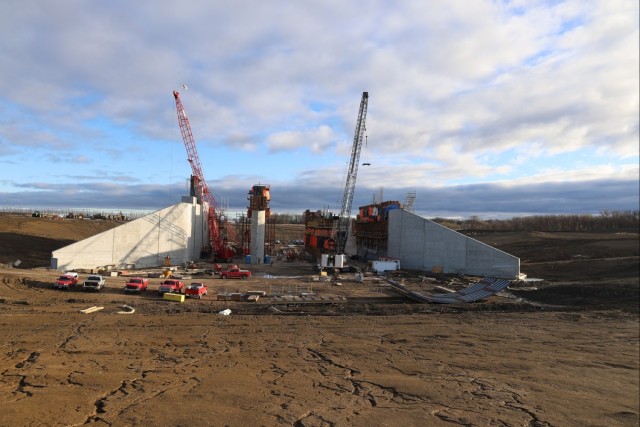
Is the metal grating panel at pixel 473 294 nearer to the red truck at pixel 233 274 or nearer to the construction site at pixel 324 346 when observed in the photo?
the construction site at pixel 324 346

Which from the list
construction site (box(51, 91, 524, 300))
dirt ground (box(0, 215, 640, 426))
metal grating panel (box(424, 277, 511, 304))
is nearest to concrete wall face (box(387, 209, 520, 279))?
construction site (box(51, 91, 524, 300))

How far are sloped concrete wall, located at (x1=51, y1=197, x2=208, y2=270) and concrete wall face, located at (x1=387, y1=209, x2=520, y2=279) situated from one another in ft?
84.4

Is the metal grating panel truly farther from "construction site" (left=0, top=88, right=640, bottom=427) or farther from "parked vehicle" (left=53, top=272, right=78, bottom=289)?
"parked vehicle" (left=53, top=272, right=78, bottom=289)

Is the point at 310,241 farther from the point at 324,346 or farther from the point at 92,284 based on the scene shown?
the point at 324,346

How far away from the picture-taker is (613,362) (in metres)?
16.1

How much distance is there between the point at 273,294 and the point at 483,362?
1776 centimetres

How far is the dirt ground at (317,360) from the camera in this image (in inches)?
414

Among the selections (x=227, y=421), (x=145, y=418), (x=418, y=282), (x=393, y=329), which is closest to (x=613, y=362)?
(x=393, y=329)

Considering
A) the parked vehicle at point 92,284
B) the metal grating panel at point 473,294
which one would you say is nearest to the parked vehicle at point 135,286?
the parked vehicle at point 92,284

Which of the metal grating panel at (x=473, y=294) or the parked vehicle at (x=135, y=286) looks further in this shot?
the parked vehicle at (x=135, y=286)

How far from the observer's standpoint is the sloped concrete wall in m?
42.0

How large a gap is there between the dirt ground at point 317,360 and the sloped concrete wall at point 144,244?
12.4 meters

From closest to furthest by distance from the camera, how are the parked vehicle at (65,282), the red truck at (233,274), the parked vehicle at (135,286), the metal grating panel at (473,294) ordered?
the metal grating panel at (473,294) < the parked vehicle at (135,286) < the parked vehicle at (65,282) < the red truck at (233,274)

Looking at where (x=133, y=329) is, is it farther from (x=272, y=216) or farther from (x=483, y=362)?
(x=272, y=216)
